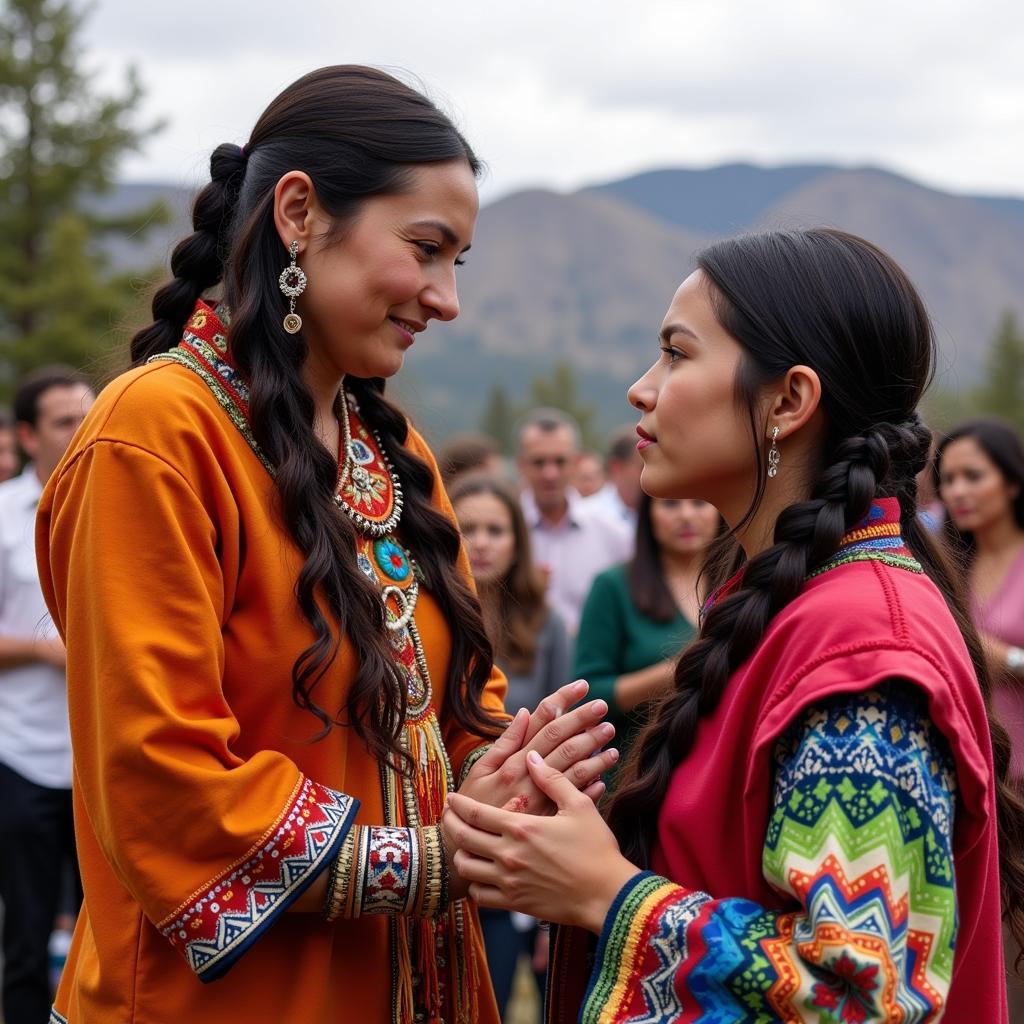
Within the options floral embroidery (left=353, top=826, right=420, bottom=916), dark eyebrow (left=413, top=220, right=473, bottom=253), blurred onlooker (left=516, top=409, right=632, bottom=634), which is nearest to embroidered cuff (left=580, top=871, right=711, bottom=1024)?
floral embroidery (left=353, top=826, right=420, bottom=916)

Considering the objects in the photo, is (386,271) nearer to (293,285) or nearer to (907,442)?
(293,285)

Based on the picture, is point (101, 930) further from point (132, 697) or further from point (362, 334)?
point (362, 334)

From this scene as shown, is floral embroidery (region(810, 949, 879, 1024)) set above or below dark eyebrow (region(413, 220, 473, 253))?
below

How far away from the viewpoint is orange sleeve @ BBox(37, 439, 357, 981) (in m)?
2.01

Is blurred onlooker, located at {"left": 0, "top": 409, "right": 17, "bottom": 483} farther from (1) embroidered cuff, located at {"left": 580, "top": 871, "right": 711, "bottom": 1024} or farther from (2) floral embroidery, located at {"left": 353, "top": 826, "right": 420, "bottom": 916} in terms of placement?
(1) embroidered cuff, located at {"left": 580, "top": 871, "right": 711, "bottom": 1024}

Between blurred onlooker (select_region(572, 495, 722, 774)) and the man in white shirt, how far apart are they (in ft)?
6.32

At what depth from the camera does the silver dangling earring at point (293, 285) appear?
2338 millimetres

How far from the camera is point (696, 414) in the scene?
214 centimetres

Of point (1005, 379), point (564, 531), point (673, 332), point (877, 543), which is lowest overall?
point (1005, 379)

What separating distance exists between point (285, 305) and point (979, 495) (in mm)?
3889

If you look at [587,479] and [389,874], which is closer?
[389,874]

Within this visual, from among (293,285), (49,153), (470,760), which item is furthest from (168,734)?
(49,153)

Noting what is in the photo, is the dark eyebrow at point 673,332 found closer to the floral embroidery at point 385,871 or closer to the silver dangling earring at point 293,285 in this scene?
the silver dangling earring at point 293,285

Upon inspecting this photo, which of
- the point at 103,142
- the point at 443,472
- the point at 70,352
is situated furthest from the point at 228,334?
the point at 103,142
